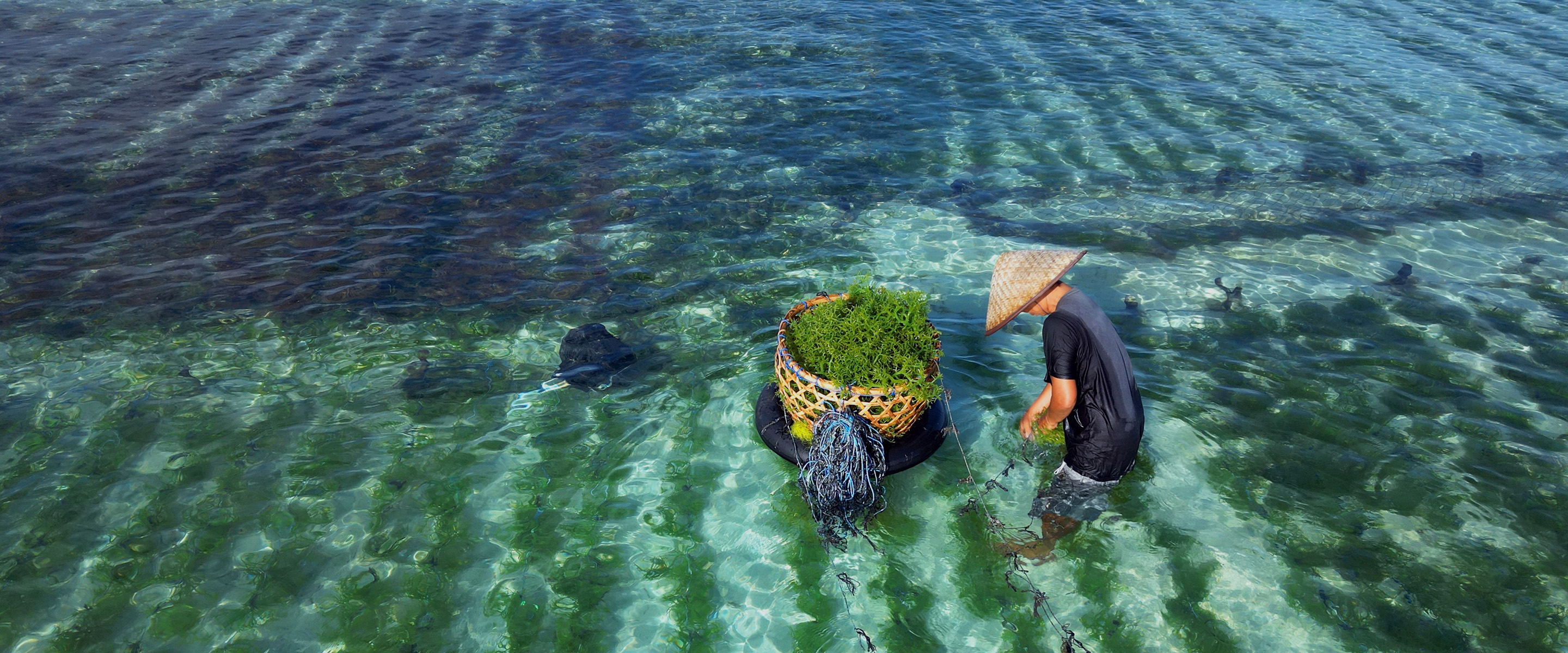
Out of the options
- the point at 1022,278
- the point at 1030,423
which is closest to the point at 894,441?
the point at 1030,423

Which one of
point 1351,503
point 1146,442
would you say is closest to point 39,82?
point 1146,442

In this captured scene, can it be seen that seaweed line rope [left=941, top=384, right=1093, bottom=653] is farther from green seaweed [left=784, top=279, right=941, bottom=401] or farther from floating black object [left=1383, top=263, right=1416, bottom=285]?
floating black object [left=1383, top=263, right=1416, bottom=285]

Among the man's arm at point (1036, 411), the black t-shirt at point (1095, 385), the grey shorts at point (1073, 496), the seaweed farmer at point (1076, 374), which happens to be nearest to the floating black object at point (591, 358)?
the seaweed farmer at point (1076, 374)

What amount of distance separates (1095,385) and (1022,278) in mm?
851

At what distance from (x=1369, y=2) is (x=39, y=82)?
30.2 metres

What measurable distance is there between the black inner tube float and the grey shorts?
89cm

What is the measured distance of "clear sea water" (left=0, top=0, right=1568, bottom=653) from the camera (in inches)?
211

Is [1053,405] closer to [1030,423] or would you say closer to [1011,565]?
[1030,423]

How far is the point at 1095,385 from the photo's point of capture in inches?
197

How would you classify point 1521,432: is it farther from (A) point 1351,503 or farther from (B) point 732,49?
(B) point 732,49

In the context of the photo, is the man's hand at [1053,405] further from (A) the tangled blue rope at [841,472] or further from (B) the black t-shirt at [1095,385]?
(A) the tangled blue rope at [841,472]

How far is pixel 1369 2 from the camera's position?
19.7 m

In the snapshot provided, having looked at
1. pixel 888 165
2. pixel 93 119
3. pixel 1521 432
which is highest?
pixel 93 119

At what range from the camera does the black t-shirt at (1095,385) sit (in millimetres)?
4859
